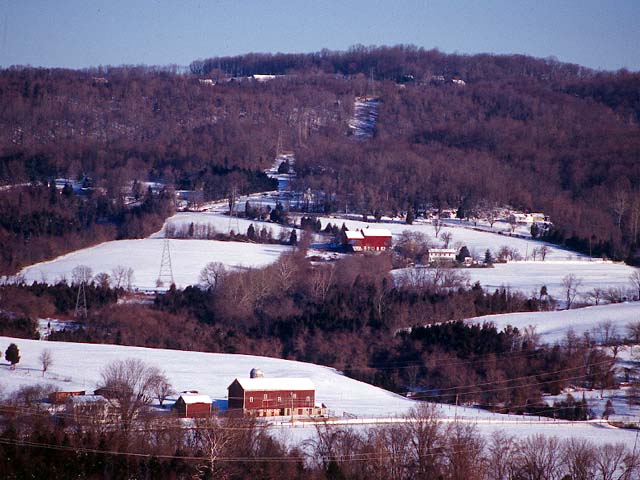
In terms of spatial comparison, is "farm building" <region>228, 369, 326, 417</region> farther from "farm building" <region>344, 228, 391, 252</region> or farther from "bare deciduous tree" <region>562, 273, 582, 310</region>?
"farm building" <region>344, 228, 391, 252</region>

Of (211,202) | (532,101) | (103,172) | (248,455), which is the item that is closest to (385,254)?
(211,202)

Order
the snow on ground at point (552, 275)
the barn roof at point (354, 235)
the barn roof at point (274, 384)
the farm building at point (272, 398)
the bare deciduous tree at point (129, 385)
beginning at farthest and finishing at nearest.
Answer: the barn roof at point (354, 235) → the snow on ground at point (552, 275) → the barn roof at point (274, 384) → the farm building at point (272, 398) → the bare deciduous tree at point (129, 385)

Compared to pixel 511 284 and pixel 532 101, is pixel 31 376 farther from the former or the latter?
pixel 532 101

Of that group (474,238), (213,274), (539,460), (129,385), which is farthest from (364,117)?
(539,460)

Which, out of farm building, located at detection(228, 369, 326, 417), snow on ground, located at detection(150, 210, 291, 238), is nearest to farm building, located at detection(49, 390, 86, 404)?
farm building, located at detection(228, 369, 326, 417)

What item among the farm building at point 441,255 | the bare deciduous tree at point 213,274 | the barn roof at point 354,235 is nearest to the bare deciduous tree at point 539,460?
the bare deciduous tree at point 213,274

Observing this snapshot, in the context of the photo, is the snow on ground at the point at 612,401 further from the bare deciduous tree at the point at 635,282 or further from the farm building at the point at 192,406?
the bare deciduous tree at the point at 635,282
